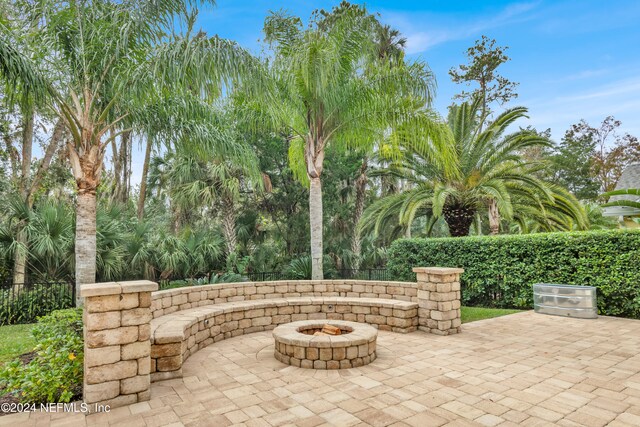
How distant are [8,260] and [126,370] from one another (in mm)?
7412

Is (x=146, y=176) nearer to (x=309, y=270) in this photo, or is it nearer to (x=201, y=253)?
(x=201, y=253)

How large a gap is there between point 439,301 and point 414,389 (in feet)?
8.58

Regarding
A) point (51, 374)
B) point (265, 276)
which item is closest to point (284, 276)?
point (265, 276)

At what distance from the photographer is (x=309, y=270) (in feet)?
35.1

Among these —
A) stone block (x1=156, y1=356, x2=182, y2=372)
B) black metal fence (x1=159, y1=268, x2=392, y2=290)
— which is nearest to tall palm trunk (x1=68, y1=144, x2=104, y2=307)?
black metal fence (x1=159, y1=268, x2=392, y2=290)

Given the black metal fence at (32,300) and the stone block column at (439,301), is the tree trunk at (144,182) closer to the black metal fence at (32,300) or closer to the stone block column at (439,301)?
the black metal fence at (32,300)

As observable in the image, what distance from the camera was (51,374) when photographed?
3.35m

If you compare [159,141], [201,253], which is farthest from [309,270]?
[159,141]

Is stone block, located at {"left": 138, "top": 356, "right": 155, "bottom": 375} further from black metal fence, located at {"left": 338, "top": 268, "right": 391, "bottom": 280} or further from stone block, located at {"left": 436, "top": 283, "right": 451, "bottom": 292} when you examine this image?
black metal fence, located at {"left": 338, "top": 268, "right": 391, "bottom": 280}

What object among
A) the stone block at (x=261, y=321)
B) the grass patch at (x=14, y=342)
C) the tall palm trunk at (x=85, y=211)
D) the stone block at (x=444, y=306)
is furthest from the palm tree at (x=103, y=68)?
the stone block at (x=444, y=306)

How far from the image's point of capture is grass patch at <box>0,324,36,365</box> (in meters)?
4.76

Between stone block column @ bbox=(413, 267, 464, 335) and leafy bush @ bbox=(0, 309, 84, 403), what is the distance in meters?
5.10

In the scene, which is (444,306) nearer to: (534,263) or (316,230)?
(316,230)

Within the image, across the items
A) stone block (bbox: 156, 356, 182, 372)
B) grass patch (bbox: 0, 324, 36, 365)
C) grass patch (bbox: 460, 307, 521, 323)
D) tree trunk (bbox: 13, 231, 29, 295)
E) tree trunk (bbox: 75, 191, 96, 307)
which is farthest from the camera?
grass patch (bbox: 460, 307, 521, 323)
